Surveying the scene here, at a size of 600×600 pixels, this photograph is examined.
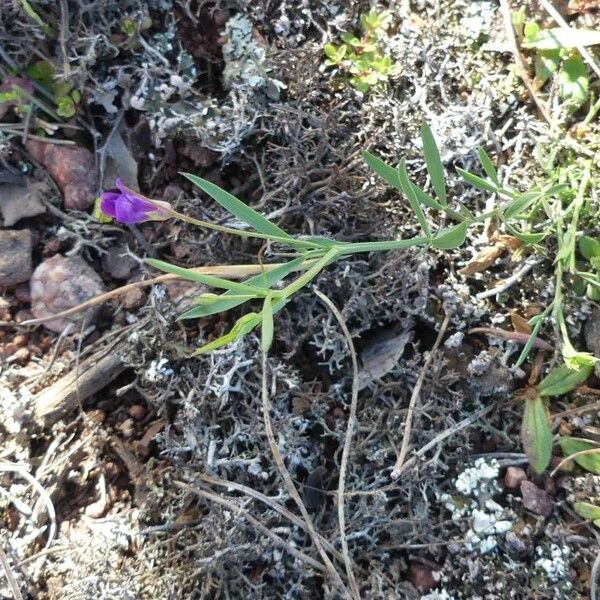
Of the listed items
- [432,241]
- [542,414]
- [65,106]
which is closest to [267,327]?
[432,241]

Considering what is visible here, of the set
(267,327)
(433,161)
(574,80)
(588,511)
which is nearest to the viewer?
(267,327)

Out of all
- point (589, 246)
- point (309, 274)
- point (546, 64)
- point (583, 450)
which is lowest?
point (583, 450)

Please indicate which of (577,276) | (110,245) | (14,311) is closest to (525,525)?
(577,276)

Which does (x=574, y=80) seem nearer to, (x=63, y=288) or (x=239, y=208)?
(x=239, y=208)

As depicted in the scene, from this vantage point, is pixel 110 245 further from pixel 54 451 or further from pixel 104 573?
pixel 104 573

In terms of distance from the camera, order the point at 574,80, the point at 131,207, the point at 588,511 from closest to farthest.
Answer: the point at 131,207 → the point at 588,511 → the point at 574,80

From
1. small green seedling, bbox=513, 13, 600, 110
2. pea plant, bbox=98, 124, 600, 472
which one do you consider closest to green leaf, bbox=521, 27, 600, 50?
small green seedling, bbox=513, 13, 600, 110

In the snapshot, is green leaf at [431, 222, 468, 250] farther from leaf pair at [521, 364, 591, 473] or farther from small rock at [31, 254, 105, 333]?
small rock at [31, 254, 105, 333]
